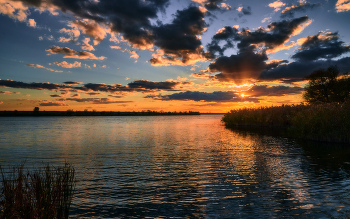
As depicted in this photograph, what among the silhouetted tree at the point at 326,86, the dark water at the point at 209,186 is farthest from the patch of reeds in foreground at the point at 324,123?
the silhouetted tree at the point at 326,86

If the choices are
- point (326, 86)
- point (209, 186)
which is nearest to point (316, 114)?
point (209, 186)

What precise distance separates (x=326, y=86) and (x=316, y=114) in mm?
42449

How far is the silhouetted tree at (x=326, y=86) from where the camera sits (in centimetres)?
5853

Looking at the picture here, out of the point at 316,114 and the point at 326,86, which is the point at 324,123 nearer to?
the point at 316,114

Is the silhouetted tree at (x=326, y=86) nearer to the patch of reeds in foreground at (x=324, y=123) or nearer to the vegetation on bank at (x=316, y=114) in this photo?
the vegetation on bank at (x=316, y=114)

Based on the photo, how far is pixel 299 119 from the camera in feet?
104

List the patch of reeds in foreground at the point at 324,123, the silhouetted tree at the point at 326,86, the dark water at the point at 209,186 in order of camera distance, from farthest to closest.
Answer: the silhouetted tree at the point at 326,86 < the patch of reeds in foreground at the point at 324,123 < the dark water at the point at 209,186

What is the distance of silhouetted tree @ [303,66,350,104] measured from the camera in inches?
2304

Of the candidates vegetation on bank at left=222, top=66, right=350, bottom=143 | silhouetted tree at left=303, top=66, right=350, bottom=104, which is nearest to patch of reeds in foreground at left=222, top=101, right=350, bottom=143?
vegetation on bank at left=222, top=66, right=350, bottom=143

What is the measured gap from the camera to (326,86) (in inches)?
2420

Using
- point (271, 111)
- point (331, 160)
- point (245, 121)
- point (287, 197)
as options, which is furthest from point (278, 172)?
point (245, 121)

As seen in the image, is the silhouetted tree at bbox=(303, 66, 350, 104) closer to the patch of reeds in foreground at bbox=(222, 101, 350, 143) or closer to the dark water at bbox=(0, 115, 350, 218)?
the patch of reeds in foreground at bbox=(222, 101, 350, 143)

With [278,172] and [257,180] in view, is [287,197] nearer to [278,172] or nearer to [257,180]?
[257,180]

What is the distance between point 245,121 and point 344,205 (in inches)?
2052
